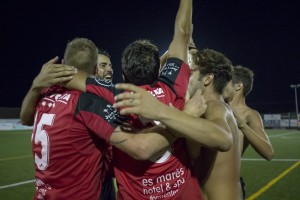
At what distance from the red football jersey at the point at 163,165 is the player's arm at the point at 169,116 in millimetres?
292

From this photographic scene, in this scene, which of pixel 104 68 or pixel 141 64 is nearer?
pixel 141 64

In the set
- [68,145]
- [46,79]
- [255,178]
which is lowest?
[255,178]

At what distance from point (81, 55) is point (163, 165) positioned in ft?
3.17

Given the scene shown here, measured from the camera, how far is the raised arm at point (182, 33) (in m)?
2.51

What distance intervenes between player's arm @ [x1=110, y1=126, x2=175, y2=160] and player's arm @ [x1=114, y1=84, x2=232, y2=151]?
4.5 inches

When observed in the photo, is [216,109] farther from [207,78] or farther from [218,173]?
[218,173]

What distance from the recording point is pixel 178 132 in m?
2.00

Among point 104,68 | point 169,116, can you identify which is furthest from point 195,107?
point 104,68

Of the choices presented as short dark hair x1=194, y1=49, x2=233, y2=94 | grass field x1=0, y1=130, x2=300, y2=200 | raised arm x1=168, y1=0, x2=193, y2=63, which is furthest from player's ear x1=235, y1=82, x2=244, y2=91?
grass field x1=0, y1=130, x2=300, y2=200

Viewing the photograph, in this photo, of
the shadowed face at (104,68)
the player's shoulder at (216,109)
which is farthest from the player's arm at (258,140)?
the shadowed face at (104,68)

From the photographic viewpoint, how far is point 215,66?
273 centimetres

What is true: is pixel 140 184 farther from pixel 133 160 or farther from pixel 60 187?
pixel 60 187

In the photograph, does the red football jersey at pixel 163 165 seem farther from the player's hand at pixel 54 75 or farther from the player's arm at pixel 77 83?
the player's hand at pixel 54 75

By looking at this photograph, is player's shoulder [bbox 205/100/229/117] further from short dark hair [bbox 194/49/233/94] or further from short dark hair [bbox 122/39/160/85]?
short dark hair [bbox 122/39/160/85]
